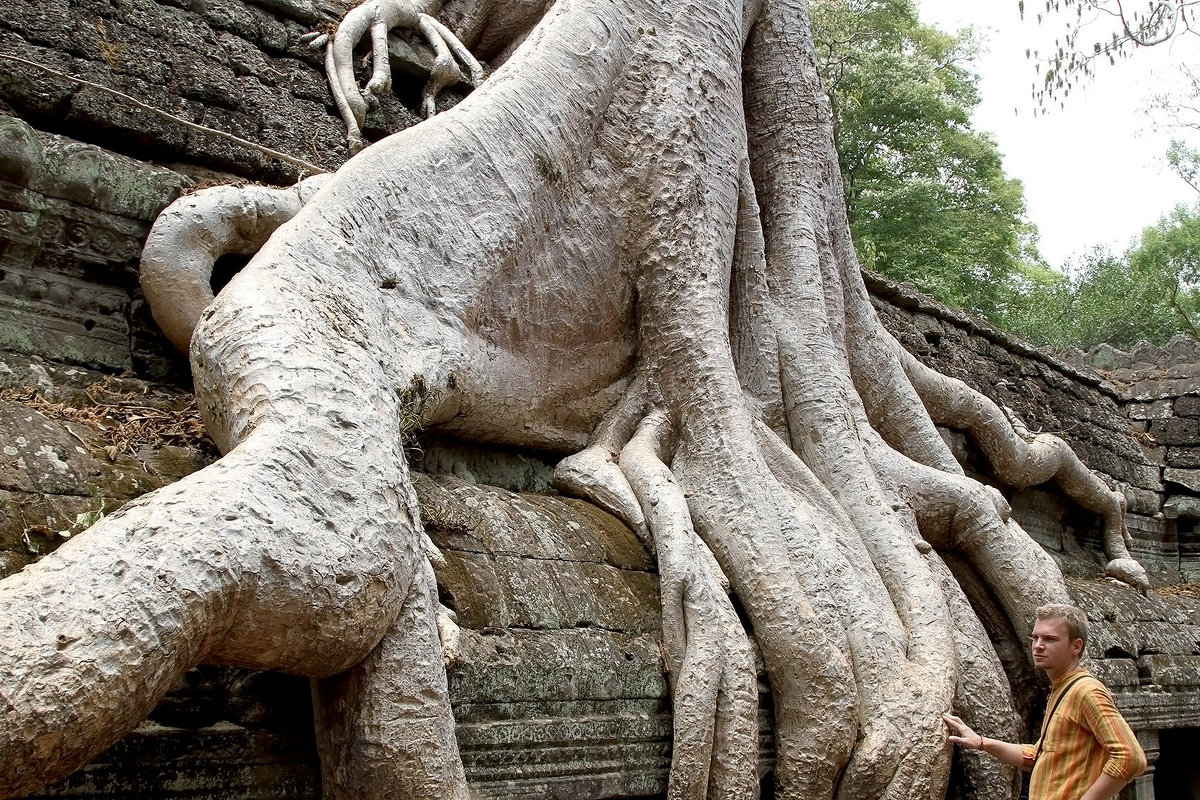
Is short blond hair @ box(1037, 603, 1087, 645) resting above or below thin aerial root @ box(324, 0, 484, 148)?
below

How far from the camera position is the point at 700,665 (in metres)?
2.65

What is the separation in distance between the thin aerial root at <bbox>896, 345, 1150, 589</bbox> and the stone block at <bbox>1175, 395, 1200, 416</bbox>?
2.28 metres

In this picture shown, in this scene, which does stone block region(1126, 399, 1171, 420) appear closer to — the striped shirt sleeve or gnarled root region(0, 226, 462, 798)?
the striped shirt sleeve

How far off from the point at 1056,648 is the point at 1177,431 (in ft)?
19.6

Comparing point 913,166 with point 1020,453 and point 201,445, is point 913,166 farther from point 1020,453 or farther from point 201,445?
point 201,445

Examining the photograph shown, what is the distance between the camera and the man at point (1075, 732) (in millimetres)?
2355

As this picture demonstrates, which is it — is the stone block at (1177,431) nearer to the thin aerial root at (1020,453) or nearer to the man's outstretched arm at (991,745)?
the thin aerial root at (1020,453)

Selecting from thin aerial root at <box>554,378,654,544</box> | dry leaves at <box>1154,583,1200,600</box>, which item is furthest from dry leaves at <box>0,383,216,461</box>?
dry leaves at <box>1154,583,1200,600</box>

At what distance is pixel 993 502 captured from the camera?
158 inches

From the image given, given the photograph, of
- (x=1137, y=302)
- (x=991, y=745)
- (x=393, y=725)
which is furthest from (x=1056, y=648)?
(x=1137, y=302)

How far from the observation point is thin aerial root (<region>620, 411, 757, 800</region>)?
255cm

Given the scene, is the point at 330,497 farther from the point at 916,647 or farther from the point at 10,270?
the point at 916,647

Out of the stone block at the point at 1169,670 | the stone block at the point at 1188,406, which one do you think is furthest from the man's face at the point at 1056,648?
the stone block at the point at 1188,406

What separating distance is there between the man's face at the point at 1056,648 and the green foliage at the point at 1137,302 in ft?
52.4
